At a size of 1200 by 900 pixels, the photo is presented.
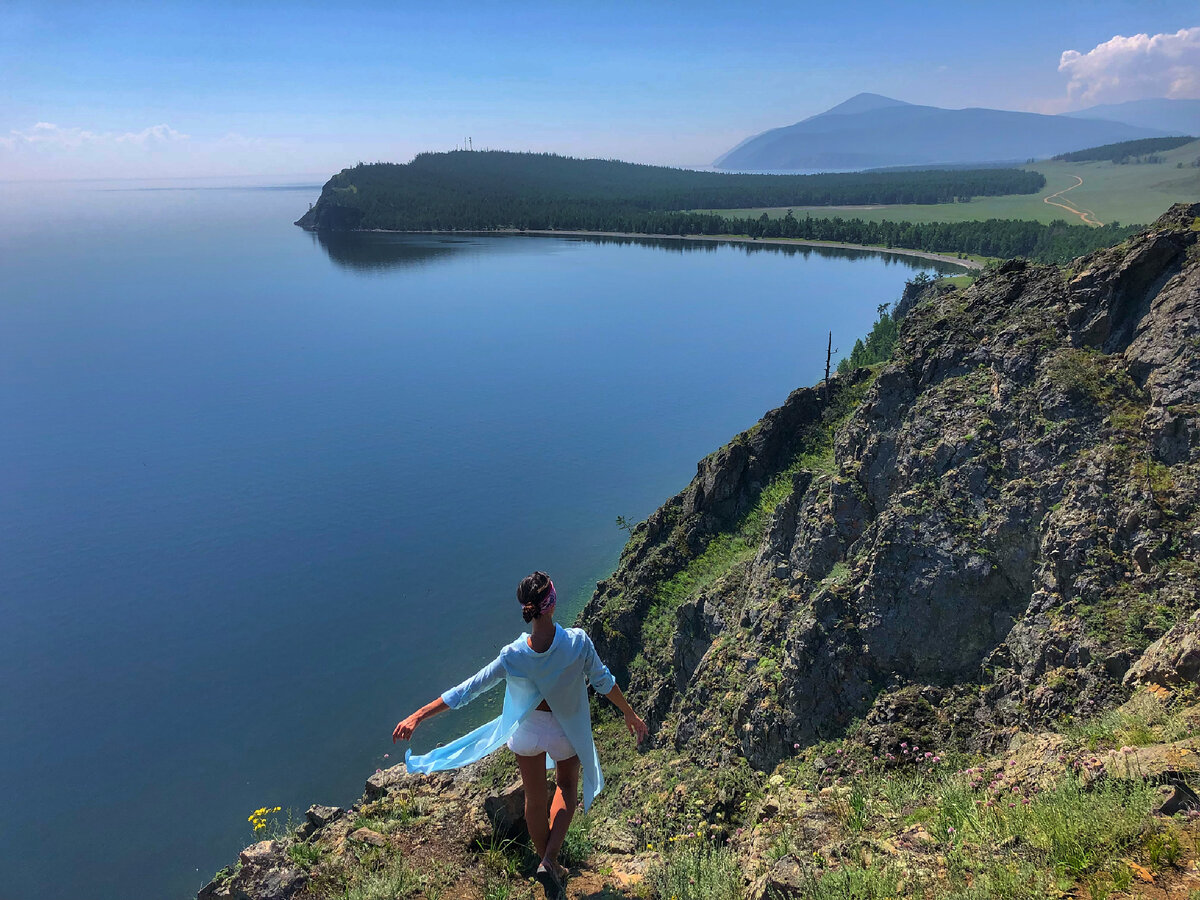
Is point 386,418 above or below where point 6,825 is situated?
above

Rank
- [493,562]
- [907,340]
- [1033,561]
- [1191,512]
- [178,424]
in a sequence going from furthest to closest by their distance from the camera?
[178,424] < [493,562] < [907,340] < [1033,561] < [1191,512]

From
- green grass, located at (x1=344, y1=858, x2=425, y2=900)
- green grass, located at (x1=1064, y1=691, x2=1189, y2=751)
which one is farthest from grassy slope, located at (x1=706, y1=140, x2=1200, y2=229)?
green grass, located at (x1=344, y1=858, x2=425, y2=900)

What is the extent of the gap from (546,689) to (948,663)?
7.96 m

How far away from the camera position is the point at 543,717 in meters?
4.87

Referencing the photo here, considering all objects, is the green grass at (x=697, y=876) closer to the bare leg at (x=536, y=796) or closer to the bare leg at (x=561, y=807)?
the bare leg at (x=561, y=807)

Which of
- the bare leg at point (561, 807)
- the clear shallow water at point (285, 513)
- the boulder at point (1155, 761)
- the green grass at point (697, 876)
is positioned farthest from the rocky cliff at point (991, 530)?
the clear shallow water at point (285, 513)

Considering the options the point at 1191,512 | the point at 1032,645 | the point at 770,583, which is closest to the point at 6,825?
the point at 770,583

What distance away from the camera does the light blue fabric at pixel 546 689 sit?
4.59 metres

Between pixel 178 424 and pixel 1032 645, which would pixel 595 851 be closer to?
pixel 1032 645

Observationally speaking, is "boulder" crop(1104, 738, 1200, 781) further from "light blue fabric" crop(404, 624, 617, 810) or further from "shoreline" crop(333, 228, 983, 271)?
"shoreline" crop(333, 228, 983, 271)

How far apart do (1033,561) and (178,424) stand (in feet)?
199

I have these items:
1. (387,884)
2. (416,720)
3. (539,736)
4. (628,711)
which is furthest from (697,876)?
(416,720)

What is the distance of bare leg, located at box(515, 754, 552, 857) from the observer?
4.87 m

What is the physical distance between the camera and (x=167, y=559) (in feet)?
117
